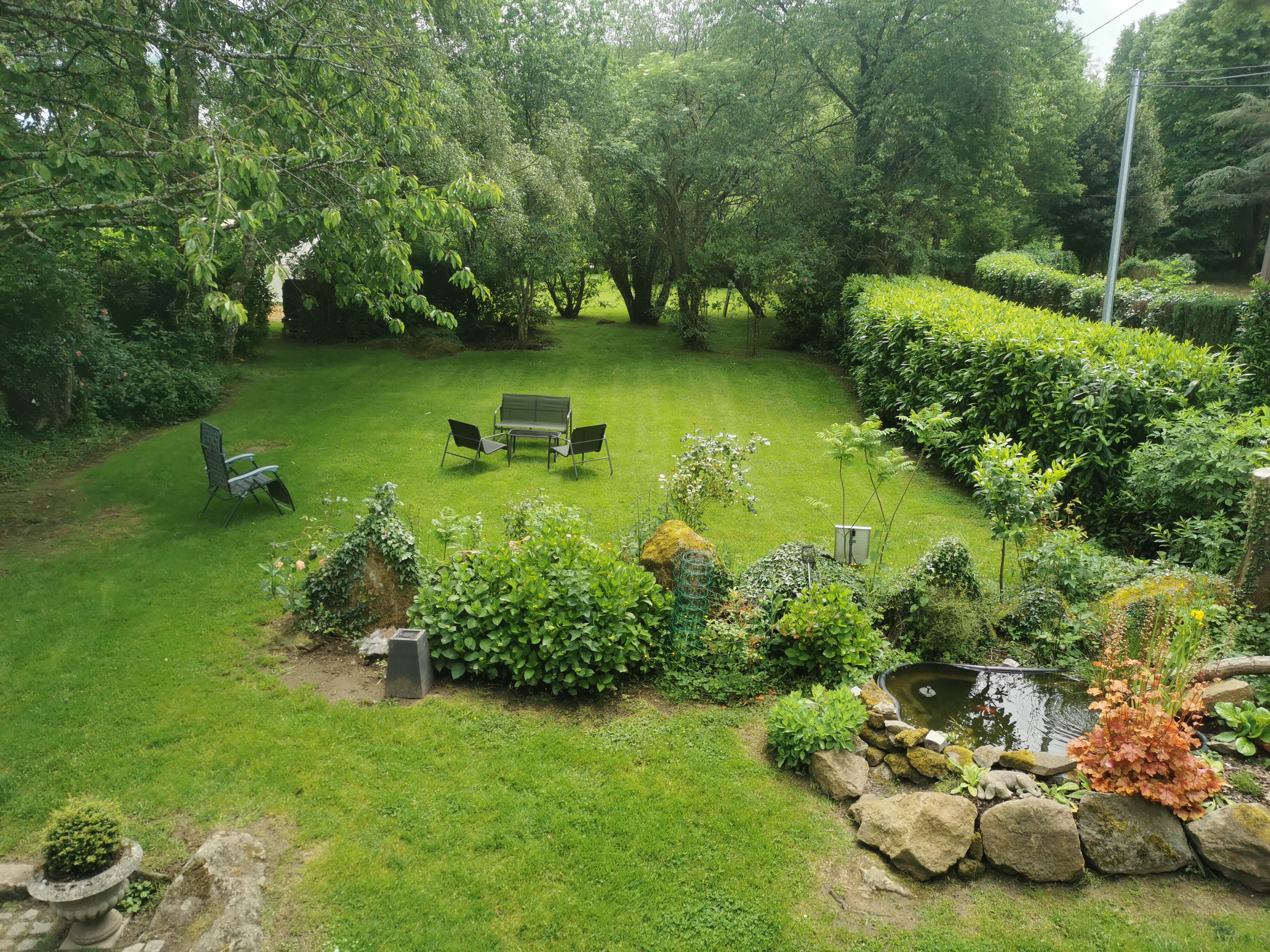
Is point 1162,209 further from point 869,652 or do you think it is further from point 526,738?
point 526,738

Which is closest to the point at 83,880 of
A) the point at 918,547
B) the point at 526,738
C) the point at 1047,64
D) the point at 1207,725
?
the point at 526,738

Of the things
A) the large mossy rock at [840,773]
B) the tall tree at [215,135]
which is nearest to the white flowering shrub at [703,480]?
the tall tree at [215,135]

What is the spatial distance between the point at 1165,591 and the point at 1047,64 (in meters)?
20.5

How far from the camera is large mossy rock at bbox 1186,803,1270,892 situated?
3.58 metres

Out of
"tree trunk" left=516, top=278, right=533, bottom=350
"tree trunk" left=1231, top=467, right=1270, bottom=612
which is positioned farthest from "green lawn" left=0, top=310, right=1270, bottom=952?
"tree trunk" left=516, top=278, right=533, bottom=350

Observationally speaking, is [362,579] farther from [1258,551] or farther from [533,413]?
[1258,551]

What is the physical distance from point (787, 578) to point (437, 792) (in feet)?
9.78

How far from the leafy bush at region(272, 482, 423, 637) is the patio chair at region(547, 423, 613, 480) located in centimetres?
420

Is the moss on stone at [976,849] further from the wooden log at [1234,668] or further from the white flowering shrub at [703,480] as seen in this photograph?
the white flowering shrub at [703,480]

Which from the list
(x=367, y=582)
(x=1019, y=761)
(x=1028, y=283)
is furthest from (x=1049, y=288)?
(x=367, y=582)

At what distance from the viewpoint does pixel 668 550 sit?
20.0 ft

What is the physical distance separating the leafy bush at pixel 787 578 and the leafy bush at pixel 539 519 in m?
1.45

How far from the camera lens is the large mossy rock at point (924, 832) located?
149 inches

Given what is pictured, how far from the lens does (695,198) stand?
19359 mm
